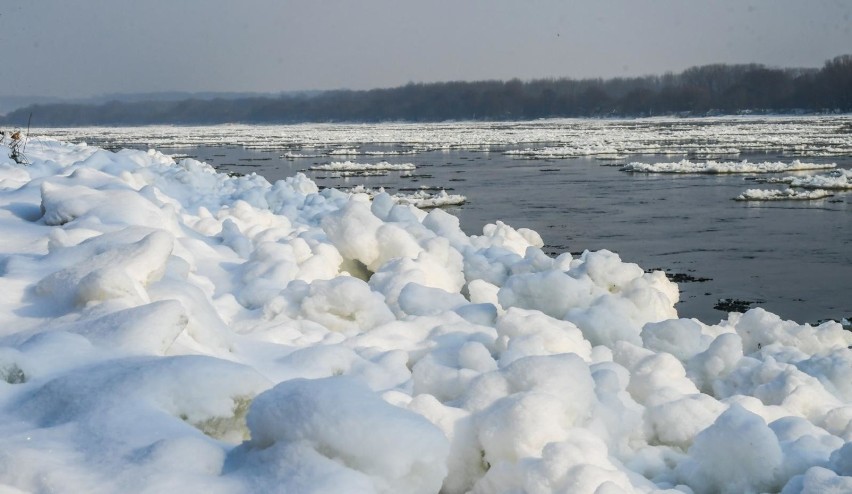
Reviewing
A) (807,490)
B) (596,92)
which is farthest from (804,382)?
(596,92)

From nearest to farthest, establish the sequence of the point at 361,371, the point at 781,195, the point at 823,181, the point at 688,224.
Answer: the point at 361,371
the point at 688,224
the point at 781,195
the point at 823,181

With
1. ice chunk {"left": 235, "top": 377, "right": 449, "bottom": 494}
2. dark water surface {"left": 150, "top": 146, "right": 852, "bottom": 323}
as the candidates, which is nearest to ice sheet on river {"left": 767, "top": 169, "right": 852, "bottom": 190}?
dark water surface {"left": 150, "top": 146, "right": 852, "bottom": 323}

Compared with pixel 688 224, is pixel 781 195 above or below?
above

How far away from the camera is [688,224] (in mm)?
→ 14195

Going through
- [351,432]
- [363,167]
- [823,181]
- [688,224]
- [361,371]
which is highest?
[351,432]

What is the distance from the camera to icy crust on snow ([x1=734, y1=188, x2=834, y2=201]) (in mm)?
→ 17156

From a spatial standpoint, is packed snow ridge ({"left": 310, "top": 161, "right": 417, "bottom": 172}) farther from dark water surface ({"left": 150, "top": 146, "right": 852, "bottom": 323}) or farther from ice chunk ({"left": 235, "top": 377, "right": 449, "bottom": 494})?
ice chunk ({"left": 235, "top": 377, "right": 449, "bottom": 494})

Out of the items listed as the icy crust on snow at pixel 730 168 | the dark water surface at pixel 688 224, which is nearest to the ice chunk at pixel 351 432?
the dark water surface at pixel 688 224

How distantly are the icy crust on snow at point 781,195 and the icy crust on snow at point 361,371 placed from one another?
11.0 meters

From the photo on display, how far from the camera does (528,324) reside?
4.97 m

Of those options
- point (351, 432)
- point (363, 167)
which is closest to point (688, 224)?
point (351, 432)

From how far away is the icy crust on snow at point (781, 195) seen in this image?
1716cm

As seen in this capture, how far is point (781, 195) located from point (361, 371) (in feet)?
49.3

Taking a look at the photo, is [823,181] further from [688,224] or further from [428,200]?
[428,200]
